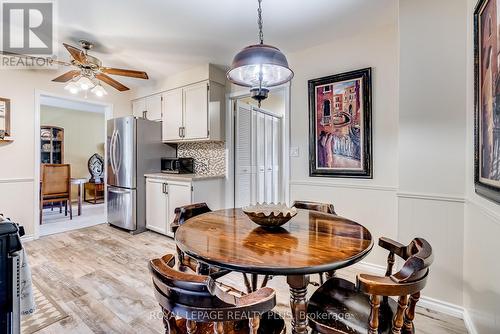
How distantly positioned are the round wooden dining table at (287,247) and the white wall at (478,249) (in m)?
0.64

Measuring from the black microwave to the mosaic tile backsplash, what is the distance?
8 cm

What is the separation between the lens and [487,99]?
1.27 meters

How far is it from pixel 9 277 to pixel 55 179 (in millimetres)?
4110

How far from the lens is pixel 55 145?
6.10m

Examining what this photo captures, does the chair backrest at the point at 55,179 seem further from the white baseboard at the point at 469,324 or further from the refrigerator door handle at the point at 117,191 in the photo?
the white baseboard at the point at 469,324

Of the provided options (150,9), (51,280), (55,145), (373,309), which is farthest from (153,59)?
(55,145)

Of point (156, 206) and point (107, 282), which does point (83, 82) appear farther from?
point (107, 282)

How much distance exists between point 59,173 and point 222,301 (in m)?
5.24

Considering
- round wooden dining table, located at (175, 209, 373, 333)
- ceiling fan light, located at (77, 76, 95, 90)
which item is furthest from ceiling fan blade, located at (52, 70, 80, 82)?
round wooden dining table, located at (175, 209, 373, 333)

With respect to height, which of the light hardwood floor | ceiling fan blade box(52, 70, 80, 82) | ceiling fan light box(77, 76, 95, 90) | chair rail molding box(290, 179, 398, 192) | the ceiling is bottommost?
the light hardwood floor

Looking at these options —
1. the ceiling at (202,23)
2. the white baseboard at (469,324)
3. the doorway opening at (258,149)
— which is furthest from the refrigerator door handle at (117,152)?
the white baseboard at (469,324)

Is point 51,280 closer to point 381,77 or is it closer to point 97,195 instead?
point 381,77

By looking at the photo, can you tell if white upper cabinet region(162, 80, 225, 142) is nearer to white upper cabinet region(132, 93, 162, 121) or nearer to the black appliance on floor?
white upper cabinet region(132, 93, 162, 121)

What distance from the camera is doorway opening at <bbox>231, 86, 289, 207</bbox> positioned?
145 inches
